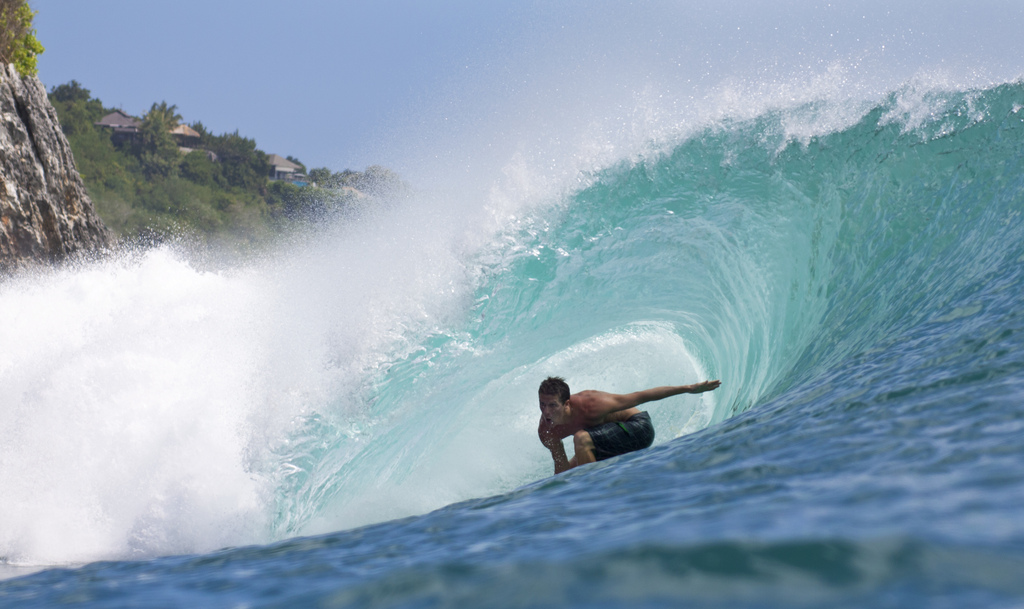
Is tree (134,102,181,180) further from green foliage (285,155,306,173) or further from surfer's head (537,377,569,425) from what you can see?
surfer's head (537,377,569,425)

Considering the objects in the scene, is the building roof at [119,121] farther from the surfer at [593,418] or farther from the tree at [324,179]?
the surfer at [593,418]

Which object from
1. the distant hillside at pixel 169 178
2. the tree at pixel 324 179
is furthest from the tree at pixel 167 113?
the tree at pixel 324 179

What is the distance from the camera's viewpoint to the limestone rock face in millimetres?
11375

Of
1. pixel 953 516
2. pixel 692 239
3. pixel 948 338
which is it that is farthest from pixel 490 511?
pixel 692 239

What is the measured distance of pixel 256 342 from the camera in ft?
24.2

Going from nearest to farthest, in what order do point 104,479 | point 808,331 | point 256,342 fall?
1. point 104,479
2. point 808,331
3. point 256,342

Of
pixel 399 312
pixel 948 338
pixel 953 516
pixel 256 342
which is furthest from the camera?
pixel 399 312

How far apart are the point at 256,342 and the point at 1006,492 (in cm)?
676

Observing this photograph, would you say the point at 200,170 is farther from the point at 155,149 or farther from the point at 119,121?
the point at 119,121

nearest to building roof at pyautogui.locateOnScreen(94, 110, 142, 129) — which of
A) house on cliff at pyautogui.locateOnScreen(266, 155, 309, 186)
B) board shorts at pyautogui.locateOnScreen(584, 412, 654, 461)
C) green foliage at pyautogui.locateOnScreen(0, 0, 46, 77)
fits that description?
house on cliff at pyautogui.locateOnScreen(266, 155, 309, 186)

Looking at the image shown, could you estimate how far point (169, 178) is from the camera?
60.8 meters

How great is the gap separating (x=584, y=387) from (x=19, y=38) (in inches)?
478

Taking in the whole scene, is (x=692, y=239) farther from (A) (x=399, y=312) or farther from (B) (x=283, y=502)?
(B) (x=283, y=502)

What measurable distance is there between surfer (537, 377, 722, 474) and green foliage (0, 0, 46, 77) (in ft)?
40.0
